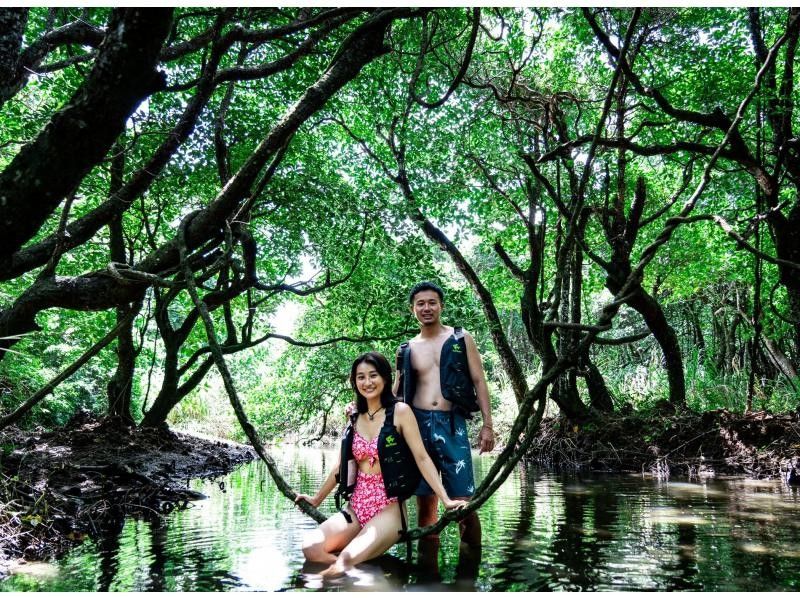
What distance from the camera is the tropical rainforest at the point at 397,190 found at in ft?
20.2

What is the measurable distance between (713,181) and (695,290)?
5630 millimetres

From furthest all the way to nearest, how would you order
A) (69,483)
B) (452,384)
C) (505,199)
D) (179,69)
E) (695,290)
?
1. (695,290)
2. (505,199)
3. (179,69)
4. (69,483)
5. (452,384)

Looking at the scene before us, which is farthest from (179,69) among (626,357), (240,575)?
(626,357)

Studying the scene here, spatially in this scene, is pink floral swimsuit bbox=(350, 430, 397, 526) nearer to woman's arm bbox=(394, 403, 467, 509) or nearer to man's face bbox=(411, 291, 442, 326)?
woman's arm bbox=(394, 403, 467, 509)

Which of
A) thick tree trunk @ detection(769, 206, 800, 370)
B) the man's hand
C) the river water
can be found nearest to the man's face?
the man's hand

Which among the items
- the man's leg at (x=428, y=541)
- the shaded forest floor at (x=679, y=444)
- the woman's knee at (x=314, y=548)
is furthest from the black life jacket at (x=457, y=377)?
the shaded forest floor at (x=679, y=444)

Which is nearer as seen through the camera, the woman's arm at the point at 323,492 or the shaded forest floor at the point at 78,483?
the woman's arm at the point at 323,492

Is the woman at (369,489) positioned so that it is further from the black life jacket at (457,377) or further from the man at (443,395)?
the black life jacket at (457,377)

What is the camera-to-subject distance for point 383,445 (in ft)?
13.3

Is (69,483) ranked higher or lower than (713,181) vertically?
lower

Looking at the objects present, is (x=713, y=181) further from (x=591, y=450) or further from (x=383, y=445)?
(x=383, y=445)

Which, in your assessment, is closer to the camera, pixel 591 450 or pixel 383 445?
pixel 383 445

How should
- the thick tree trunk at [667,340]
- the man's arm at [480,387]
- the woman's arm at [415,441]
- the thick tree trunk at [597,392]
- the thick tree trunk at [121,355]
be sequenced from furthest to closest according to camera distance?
the thick tree trunk at [597,392], the thick tree trunk at [667,340], the thick tree trunk at [121,355], the man's arm at [480,387], the woman's arm at [415,441]

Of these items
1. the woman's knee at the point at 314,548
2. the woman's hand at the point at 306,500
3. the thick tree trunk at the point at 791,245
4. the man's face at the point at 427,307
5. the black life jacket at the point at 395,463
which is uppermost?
the thick tree trunk at the point at 791,245
